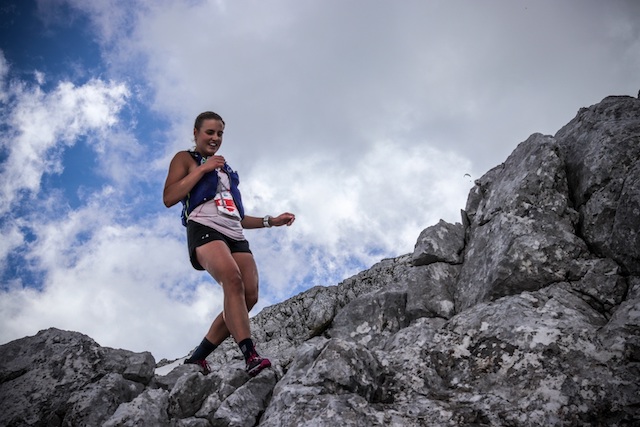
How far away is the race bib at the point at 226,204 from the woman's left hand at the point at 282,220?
3.64ft

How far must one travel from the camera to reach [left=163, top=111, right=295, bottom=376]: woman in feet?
19.3

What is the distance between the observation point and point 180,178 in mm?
6547

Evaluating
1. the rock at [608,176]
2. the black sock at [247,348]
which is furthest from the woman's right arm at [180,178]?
the rock at [608,176]

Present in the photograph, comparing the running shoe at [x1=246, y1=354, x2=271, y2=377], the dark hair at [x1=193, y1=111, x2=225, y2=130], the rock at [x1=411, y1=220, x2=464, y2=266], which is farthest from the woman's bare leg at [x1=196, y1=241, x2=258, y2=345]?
the rock at [x1=411, y1=220, x2=464, y2=266]

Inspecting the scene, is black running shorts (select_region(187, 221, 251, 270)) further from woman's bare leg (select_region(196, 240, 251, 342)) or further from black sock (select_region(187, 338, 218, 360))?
black sock (select_region(187, 338, 218, 360))

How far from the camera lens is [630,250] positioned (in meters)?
5.73

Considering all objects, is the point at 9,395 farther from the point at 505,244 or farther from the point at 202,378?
the point at 505,244

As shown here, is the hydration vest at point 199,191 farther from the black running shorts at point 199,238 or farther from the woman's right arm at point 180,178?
the black running shorts at point 199,238

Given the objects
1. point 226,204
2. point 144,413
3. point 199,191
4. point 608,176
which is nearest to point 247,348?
point 144,413

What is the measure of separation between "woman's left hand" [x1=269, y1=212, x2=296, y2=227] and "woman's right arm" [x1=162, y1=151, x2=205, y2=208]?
1.91 metres

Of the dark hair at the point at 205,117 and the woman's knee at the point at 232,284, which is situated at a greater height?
the dark hair at the point at 205,117

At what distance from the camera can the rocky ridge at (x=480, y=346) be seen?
441cm

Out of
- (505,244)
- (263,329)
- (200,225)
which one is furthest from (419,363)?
(263,329)

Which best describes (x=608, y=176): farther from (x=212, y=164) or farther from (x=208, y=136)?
(x=208, y=136)
